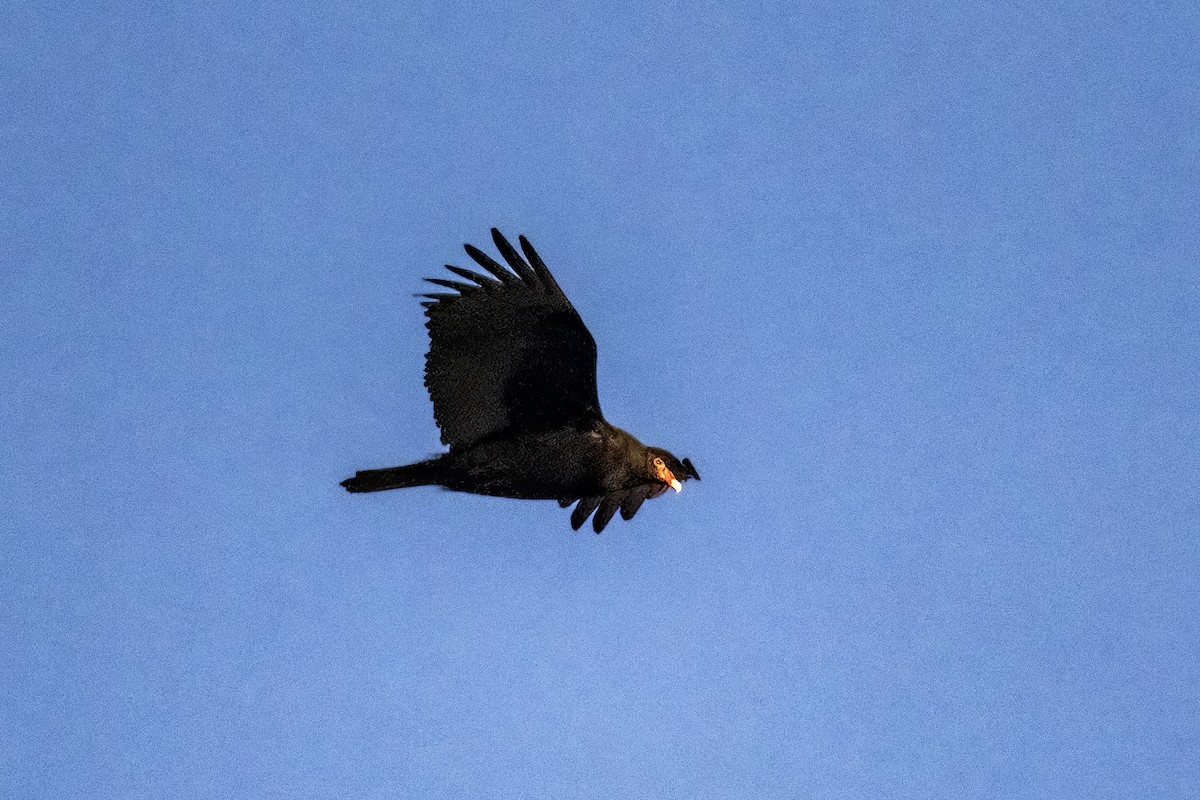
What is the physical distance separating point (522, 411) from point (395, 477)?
4.32ft

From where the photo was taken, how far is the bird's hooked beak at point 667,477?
20000 mm

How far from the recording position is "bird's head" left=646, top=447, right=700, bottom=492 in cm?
1998

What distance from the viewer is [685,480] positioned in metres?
20.2

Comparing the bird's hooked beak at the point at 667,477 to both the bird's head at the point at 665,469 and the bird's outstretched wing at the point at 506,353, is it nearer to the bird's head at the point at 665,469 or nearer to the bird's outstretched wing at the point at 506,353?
the bird's head at the point at 665,469

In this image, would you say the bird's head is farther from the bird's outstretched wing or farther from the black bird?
the bird's outstretched wing

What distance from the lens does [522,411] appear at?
20234mm

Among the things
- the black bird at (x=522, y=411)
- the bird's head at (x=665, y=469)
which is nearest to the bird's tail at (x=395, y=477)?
the black bird at (x=522, y=411)

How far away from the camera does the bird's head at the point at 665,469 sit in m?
20.0

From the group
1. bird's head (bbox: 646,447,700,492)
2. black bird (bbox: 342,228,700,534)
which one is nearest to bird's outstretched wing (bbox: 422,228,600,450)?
black bird (bbox: 342,228,700,534)

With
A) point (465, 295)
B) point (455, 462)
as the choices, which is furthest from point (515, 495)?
point (465, 295)

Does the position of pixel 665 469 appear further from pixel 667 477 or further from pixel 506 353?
pixel 506 353

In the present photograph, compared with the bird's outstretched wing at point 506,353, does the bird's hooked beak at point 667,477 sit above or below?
below

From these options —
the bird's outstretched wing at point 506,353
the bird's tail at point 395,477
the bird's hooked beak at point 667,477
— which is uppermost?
the bird's outstretched wing at point 506,353

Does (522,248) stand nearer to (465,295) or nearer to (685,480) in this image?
(465,295)
